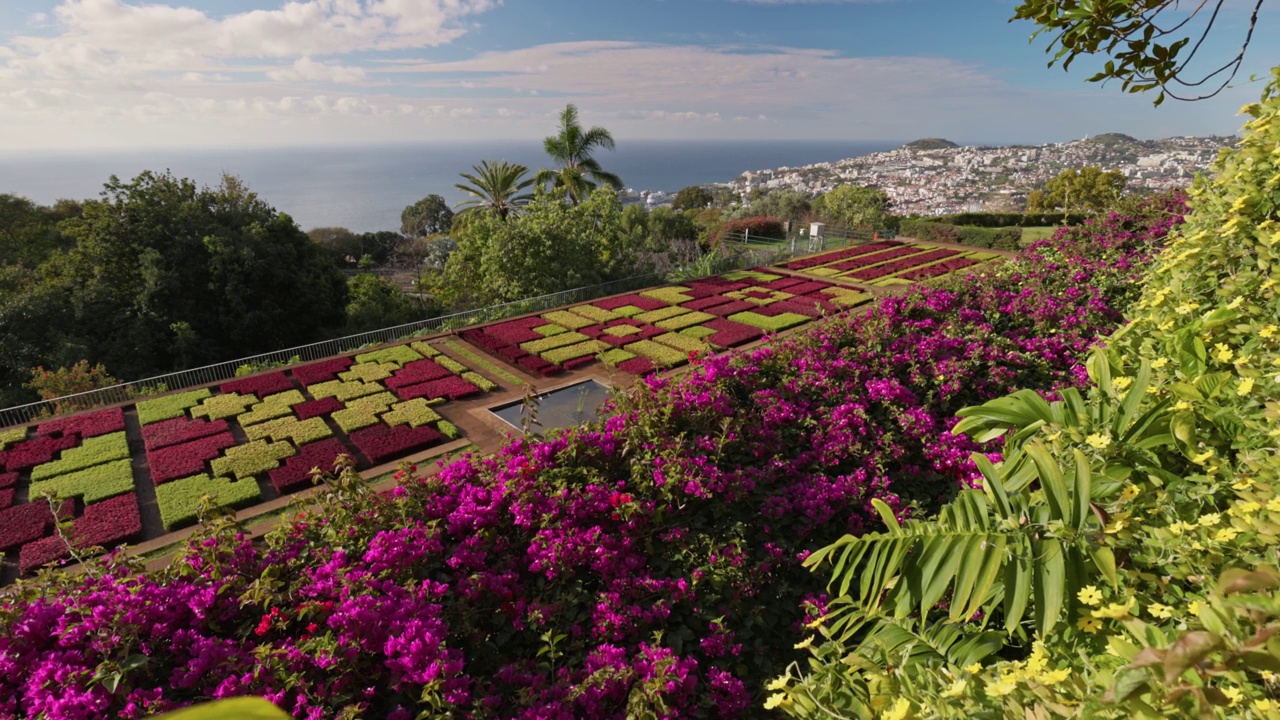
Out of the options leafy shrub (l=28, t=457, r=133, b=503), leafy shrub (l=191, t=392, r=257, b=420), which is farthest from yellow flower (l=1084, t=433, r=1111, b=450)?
leafy shrub (l=191, t=392, r=257, b=420)

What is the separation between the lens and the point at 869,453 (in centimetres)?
484

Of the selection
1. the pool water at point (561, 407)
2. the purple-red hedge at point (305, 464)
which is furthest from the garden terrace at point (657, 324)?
the purple-red hedge at point (305, 464)

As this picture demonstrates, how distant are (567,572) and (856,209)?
37462mm

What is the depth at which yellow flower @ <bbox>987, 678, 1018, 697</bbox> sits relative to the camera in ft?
4.67

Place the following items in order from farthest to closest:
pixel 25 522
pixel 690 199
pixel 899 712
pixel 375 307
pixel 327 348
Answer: pixel 690 199 < pixel 375 307 < pixel 327 348 < pixel 25 522 < pixel 899 712

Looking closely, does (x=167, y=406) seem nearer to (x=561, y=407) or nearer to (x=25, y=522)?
(x=25, y=522)

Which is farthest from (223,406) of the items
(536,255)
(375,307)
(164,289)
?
(536,255)

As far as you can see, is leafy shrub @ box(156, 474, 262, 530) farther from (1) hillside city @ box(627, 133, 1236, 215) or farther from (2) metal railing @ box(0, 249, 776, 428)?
(1) hillside city @ box(627, 133, 1236, 215)

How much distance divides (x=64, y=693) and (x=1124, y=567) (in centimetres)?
429

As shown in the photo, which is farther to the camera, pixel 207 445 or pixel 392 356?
pixel 392 356

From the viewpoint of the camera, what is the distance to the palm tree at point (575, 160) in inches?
1152

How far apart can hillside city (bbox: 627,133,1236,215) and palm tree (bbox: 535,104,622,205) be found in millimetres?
41090

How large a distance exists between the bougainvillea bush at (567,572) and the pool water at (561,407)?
256 inches

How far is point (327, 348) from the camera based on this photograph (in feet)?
53.6
